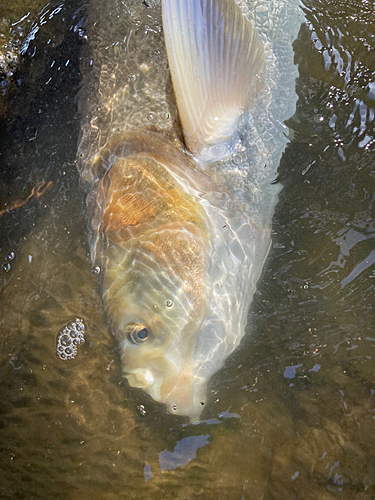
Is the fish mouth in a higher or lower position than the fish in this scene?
lower

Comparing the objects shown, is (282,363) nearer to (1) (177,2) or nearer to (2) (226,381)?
(2) (226,381)

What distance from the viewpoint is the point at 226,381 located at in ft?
6.78

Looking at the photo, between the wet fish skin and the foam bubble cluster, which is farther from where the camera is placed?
the foam bubble cluster

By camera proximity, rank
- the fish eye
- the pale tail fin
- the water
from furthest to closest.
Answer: the water
the fish eye
the pale tail fin

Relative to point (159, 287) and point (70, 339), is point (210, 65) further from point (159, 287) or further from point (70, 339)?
point (70, 339)

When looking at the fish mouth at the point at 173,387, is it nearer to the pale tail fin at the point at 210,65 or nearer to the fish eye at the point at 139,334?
the fish eye at the point at 139,334

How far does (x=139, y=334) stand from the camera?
1.84 meters

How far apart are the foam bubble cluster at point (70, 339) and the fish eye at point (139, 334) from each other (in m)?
0.47

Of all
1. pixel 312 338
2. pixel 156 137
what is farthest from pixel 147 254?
pixel 312 338

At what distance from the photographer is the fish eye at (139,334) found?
184cm

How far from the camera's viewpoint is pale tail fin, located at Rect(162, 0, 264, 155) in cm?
171

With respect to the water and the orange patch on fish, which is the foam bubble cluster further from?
the orange patch on fish

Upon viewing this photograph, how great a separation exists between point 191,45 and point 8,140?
138 cm

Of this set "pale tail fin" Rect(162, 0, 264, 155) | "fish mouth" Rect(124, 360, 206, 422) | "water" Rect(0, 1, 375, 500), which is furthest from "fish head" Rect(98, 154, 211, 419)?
"pale tail fin" Rect(162, 0, 264, 155)
